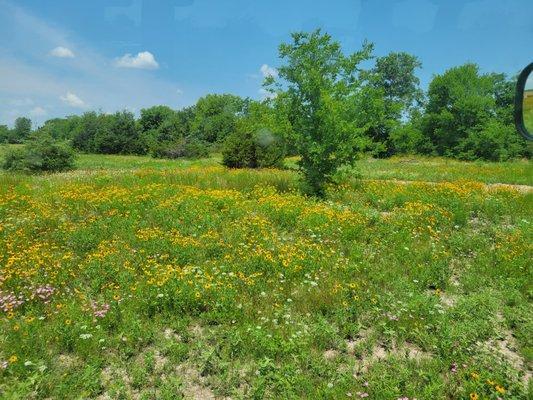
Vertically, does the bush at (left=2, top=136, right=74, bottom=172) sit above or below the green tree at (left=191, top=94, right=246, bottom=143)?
below

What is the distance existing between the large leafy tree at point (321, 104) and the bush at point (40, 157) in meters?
18.8

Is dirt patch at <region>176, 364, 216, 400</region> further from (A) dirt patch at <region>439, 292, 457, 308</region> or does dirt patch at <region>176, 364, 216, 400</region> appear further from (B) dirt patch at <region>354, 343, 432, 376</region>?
(A) dirt patch at <region>439, 292, 457, 308</region>

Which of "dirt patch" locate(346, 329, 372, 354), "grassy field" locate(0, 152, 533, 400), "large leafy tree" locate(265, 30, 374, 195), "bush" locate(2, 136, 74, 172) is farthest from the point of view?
"bush" locate(2, 136, 74, 172)

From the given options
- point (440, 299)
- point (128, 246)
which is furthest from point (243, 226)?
point (440, 299)

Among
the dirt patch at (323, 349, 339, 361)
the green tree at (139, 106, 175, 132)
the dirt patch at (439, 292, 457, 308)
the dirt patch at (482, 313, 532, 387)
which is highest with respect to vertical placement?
the green tree at (139, 106, 175, 132)

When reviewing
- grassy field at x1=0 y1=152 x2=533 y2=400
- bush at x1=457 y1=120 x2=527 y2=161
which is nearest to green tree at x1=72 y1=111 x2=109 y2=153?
bush at x1=457 y1=120 x2=527 y2=161

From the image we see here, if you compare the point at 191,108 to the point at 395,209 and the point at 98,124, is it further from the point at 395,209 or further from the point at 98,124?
the point at 395,209

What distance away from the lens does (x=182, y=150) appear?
53.4 m

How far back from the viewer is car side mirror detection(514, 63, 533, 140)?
8.08 feet

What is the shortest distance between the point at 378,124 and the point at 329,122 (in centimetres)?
551

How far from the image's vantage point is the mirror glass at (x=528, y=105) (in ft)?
7.97

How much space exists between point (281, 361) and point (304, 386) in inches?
23.3

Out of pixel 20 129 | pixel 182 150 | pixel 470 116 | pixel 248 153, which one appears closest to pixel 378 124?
pixel 248 153

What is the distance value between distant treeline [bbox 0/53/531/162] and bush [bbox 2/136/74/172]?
1.07 meters
